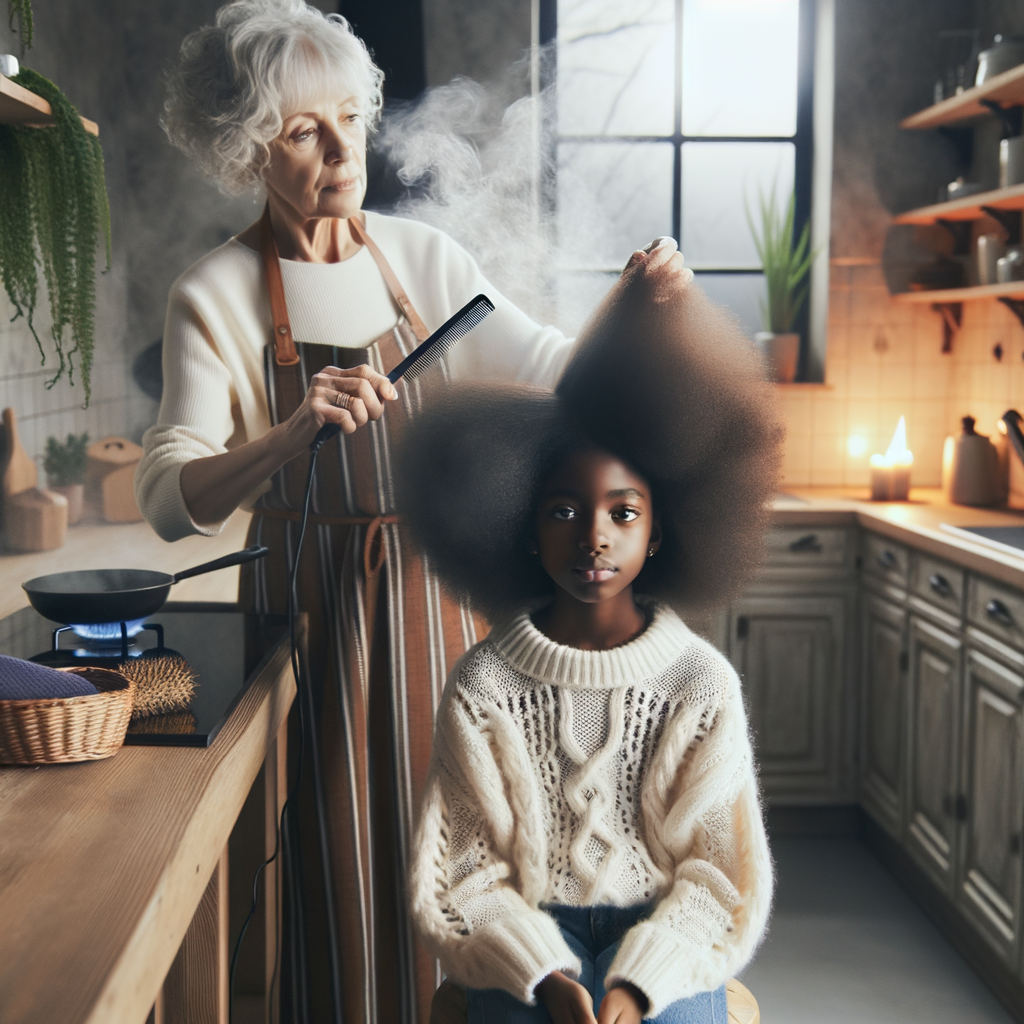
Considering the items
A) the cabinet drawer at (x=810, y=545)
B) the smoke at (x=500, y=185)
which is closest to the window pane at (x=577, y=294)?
the smoke at (x=500, y=185)

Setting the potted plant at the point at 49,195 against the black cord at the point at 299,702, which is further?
the potted plant at the point at 49,195

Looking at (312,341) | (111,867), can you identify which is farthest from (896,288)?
(111,867)

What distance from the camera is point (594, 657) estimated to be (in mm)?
1080

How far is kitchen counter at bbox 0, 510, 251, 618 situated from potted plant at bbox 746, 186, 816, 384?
5.73 ft

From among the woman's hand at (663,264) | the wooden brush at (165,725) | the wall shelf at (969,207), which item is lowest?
the wooden brush at (165,725)

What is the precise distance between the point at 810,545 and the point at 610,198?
1351 mm

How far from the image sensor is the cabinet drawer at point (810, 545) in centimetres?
282

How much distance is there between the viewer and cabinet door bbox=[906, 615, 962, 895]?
232cm

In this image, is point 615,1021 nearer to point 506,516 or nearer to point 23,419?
point 506,516

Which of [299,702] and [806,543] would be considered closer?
[299,702]

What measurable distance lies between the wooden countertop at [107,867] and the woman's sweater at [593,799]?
0.77 ft

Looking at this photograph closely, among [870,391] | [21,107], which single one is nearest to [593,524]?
[21,107]

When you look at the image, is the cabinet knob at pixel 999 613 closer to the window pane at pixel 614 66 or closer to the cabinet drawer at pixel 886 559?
the cabinet drawer at pixel 886 559

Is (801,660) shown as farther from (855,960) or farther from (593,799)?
(593,799)
